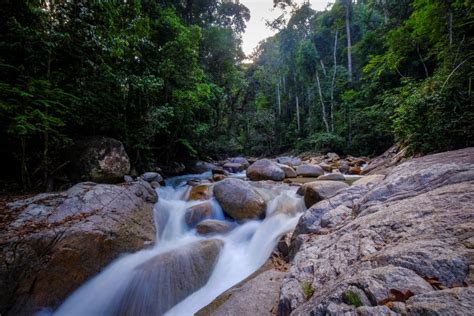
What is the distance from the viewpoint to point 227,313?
7.70ft

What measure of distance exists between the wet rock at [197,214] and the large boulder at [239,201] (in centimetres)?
39

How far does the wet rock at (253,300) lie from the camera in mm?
2221

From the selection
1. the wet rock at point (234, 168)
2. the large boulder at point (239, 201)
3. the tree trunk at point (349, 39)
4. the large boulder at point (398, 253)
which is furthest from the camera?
the tree trunk at point (349, 39)

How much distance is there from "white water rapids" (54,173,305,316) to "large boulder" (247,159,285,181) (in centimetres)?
241

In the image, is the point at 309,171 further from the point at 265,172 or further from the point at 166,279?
the point at 166,279

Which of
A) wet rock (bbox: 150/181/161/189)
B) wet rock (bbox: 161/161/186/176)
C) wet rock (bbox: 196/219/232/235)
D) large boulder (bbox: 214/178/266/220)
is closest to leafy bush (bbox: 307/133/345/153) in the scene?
wet rock (bbox: 161/161/186/176)

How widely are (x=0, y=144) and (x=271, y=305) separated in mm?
6658

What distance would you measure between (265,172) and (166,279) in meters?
6.20


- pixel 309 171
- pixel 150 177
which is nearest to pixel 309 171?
pixel 309 171

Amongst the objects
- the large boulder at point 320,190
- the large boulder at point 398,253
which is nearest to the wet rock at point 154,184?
the large boulder at point 320,190

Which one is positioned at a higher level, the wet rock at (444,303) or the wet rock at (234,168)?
the wet rock at (444,303)

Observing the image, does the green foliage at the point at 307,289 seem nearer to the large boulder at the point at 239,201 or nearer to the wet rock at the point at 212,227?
the wet rock at the point at 212,227

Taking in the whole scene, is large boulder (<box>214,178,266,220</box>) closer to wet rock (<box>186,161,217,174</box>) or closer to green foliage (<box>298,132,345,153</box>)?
wet rock (<box>186,161,217,174</box>)

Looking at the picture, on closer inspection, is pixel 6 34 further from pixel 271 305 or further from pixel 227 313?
pixel 271 305
